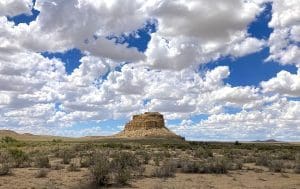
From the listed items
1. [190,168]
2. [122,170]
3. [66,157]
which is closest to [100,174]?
[122,170]

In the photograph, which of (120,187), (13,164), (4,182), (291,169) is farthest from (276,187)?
(13,164)

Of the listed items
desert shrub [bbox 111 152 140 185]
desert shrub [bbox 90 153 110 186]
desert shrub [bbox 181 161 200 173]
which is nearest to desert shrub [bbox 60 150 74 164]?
desert shrub [bbox 111 152 140 185]

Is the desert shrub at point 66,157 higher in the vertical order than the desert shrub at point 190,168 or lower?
higher

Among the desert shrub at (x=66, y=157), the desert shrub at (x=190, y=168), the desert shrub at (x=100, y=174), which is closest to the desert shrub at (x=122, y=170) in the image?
the desert shrub at (x=100, y=174)

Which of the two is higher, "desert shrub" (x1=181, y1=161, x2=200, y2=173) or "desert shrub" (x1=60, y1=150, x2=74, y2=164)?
"desert shrub" (x1=60, y1=150, x2=74, y2=164)

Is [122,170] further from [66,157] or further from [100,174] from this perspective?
[66,157]

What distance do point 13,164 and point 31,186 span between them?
979 centimetres

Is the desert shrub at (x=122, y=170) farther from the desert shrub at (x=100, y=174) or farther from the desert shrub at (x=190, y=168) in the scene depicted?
the desert shrub at (x=190, y=168)

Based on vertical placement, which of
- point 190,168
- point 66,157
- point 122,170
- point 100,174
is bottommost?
point 100,174

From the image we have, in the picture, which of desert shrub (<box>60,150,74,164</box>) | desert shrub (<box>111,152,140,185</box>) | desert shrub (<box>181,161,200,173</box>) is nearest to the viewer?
desert shrub (<box>111,152,140,185</box>)

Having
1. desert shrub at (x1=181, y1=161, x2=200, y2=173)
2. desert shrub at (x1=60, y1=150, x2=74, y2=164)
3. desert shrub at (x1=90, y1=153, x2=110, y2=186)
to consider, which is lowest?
desert shrub at (x1=90, y1=153, x2=110, y2=186)

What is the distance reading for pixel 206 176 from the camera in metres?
27.3

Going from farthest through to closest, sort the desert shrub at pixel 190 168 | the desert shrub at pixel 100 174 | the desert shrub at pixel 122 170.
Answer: the desert shrub at pixel 190 168 → the desert shrub at pixel 122 170 → the desert shrub at pixel 100 174

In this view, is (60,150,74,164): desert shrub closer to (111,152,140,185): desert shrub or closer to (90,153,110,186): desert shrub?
(111,152,140,185): desert shrub
